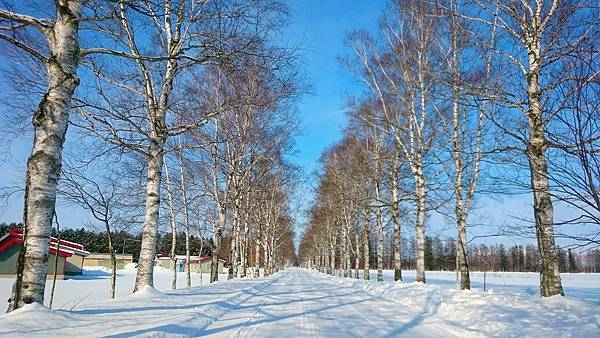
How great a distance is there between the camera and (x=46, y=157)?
18.5 feet

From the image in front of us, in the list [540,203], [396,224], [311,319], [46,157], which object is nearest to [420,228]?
[396,224]

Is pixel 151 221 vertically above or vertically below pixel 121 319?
above

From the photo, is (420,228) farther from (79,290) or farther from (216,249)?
(79,290)

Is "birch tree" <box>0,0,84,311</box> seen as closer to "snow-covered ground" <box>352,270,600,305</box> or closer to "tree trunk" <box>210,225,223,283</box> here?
"snow-covered ground" <box>352,270,600,305</box>

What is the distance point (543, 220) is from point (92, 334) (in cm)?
845

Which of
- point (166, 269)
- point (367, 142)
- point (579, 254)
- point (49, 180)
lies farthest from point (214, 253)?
point (166, 269)

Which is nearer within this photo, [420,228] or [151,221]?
[151,221]

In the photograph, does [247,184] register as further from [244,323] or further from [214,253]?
[244,323]

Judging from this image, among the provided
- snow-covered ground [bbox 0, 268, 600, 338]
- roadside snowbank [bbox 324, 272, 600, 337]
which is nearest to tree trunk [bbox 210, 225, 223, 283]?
snow-covered ground [bbox 0, 268, 600, 338]

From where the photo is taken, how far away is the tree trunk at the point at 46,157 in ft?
17.8

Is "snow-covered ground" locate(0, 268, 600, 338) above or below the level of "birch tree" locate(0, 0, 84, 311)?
below

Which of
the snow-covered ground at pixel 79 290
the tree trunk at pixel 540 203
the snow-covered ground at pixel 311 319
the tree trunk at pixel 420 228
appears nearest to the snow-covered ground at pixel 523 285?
the tree trunk at pixel 540 203

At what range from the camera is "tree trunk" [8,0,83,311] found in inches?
214

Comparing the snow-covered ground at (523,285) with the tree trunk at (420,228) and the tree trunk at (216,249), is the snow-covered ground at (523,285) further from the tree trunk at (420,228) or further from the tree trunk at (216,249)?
the tree trunk at (216,249)
